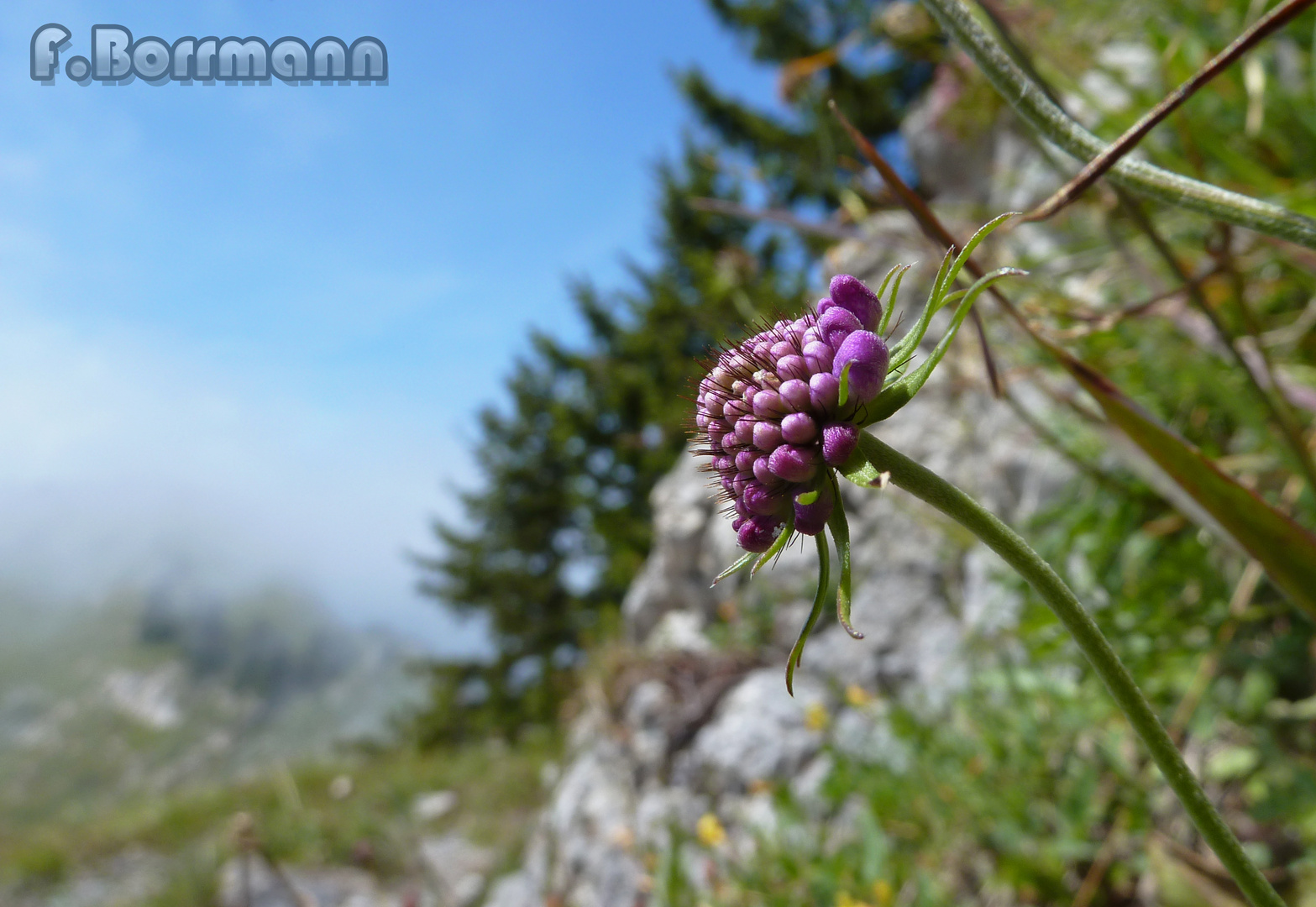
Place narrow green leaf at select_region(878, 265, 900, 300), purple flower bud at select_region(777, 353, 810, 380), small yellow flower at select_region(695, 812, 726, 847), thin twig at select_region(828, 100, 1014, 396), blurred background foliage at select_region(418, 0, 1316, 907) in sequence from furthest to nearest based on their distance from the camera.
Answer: small yellow flower at select_region(695, 812, 726, 847)
blurred background foliage at select_region(418, 0, 1316, 907)
thin twig at select_region(828, 100, 1014, 396)
purple flower bud at select_region(777, 353, 810, 380)
narrow green leaf at select_region(878, 265, 900, 300)

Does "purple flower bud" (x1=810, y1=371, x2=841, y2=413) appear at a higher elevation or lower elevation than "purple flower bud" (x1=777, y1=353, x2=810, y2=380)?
lower

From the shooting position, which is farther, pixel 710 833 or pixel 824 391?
pixel 710 833

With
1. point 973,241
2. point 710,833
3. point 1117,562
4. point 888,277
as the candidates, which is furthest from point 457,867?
point 973,241

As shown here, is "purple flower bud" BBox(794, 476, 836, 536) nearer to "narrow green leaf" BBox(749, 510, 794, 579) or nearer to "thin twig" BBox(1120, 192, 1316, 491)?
"narrow green leaf" BBox(749, 510, 794, 579)

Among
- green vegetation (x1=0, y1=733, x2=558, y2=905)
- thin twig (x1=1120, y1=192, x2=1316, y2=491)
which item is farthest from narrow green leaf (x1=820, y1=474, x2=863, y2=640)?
green vegetation (x1=0, y1=733, x2=558, y2=905)

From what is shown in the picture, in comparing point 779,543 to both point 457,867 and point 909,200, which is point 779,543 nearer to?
point 909,200
